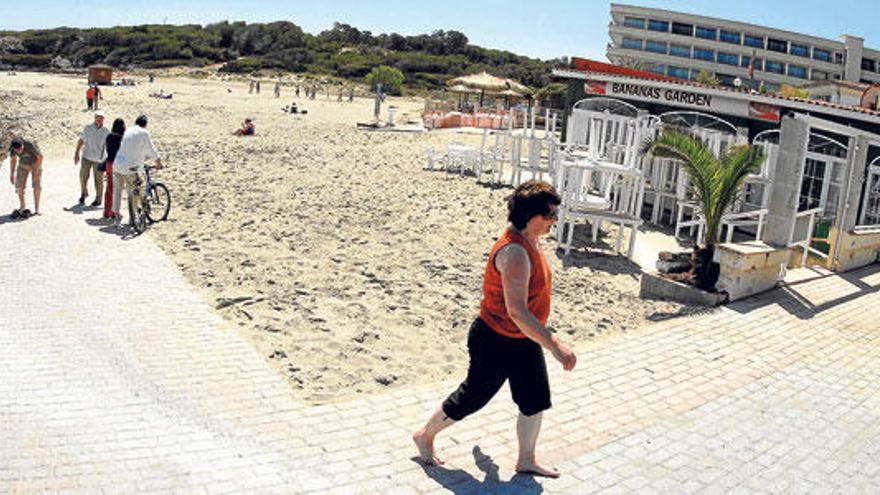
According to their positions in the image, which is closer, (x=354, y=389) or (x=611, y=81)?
(x=354, y=389)

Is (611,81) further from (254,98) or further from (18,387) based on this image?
(254,98)

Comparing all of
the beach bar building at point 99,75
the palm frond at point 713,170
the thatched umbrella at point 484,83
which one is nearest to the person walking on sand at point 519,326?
the palm frond at point 713,170

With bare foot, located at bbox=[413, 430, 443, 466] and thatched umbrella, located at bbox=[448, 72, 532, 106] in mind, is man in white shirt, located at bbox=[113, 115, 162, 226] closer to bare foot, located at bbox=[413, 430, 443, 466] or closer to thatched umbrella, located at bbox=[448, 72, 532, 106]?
bare foot, located at bbox=[413, 430, 443, 466]

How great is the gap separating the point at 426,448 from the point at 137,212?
23.5ft

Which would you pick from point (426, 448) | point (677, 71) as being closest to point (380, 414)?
point (426, 448)

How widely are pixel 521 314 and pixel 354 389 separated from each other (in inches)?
82.5

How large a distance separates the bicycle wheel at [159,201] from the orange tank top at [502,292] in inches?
309

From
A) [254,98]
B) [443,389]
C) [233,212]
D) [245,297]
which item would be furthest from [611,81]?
[254,98]

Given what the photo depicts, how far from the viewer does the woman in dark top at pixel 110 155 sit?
35.5 feet

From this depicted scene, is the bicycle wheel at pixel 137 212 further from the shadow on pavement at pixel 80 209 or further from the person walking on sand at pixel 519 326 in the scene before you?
the person walking on sand at pixel 519 326

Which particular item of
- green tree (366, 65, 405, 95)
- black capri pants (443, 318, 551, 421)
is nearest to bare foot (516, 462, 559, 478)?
black capri pants (443, 318, 551, 421)

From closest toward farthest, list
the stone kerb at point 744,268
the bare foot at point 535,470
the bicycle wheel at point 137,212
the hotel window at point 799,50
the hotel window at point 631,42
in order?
the bare foot at point 535,470 < the stone kerb at point 744,268 < the bicycle wheel at point 137,212 < the hotel window at point 631,42 < the hotel window at point 799,50

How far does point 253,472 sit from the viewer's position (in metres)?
→ 4.19

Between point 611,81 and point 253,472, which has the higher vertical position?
point 611,81
